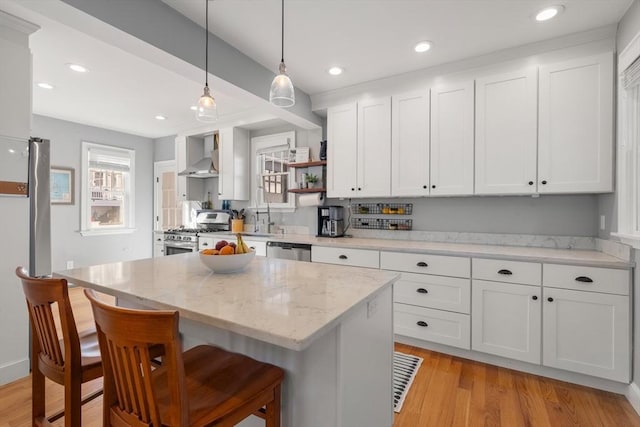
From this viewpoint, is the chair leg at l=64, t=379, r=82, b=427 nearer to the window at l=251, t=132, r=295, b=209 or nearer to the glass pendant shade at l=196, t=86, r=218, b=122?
the glass pendant shade at l=196, t=86, r=218, b=122

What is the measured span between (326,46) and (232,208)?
302cm

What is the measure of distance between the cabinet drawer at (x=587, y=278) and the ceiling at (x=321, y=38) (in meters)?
1.81

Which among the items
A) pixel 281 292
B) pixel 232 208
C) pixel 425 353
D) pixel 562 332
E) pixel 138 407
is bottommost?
pixel 425 353

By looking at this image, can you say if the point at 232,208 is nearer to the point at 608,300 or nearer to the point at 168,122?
the point at 168,122

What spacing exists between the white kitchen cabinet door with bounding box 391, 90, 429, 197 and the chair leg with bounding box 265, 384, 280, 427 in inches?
94.0

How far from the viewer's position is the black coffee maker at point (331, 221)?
3666mm

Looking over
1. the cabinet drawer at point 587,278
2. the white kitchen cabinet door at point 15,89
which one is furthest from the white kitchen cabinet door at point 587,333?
the white kitchen cabinet door at point 15,89

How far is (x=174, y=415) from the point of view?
886 mm

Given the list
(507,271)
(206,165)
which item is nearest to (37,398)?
(507,271)

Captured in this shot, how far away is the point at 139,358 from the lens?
92 cm

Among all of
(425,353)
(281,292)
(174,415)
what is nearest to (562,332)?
(425,353)

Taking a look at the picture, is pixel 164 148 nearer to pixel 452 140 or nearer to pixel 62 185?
pixel 62 185

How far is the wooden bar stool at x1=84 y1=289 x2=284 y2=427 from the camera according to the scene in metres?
0.86

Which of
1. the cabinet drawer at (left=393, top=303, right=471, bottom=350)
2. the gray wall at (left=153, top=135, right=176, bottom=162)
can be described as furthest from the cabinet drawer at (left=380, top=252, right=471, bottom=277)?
the gray wall at (left=153, top=135, right=176, bottom=162)
